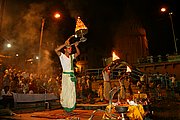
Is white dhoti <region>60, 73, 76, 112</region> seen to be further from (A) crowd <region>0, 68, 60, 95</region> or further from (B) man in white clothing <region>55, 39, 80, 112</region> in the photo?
(A) crowd <region>0, 68, 60, 95</region>

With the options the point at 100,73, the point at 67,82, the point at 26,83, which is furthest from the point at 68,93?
the point at 100,73

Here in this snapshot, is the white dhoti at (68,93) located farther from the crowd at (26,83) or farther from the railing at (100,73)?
the railing at (100,73)

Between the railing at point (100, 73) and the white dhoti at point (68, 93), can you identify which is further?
the railing at point (100, 73)

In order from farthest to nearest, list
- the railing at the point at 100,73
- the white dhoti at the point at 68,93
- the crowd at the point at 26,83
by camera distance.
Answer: the railing at the point at 100,73 → the crowd at the point at 26,83 → the white dhoti at the point at 68,93

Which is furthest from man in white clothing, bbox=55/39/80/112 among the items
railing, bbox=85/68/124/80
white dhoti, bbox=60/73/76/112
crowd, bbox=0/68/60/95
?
railing, bbox=85/68/124/80

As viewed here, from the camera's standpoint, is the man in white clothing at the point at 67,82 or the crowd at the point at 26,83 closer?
the man in white clothing at the point at 67,82

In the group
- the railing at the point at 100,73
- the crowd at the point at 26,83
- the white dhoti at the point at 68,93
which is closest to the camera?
the white dhoti at the point at 68,93

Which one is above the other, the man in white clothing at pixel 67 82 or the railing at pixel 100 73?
the railing at pixel 100 73

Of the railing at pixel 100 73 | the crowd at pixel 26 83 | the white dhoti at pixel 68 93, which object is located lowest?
the white dhoti at pixel 68 93

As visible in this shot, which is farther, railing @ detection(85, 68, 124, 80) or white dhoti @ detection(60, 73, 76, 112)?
railing @ detection(85, 68, 124, 80)

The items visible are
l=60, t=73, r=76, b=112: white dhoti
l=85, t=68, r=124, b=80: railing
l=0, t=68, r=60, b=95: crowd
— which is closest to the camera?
l=60, t=73, r=76, b=112: white dhoti

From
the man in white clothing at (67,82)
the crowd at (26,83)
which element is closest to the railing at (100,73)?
the crowd at (26,83)

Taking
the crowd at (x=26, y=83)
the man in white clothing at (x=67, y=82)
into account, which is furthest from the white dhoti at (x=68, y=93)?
the crowd at (x=26, y=83)

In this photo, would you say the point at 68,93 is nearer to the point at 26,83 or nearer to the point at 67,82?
the point at 67,82
